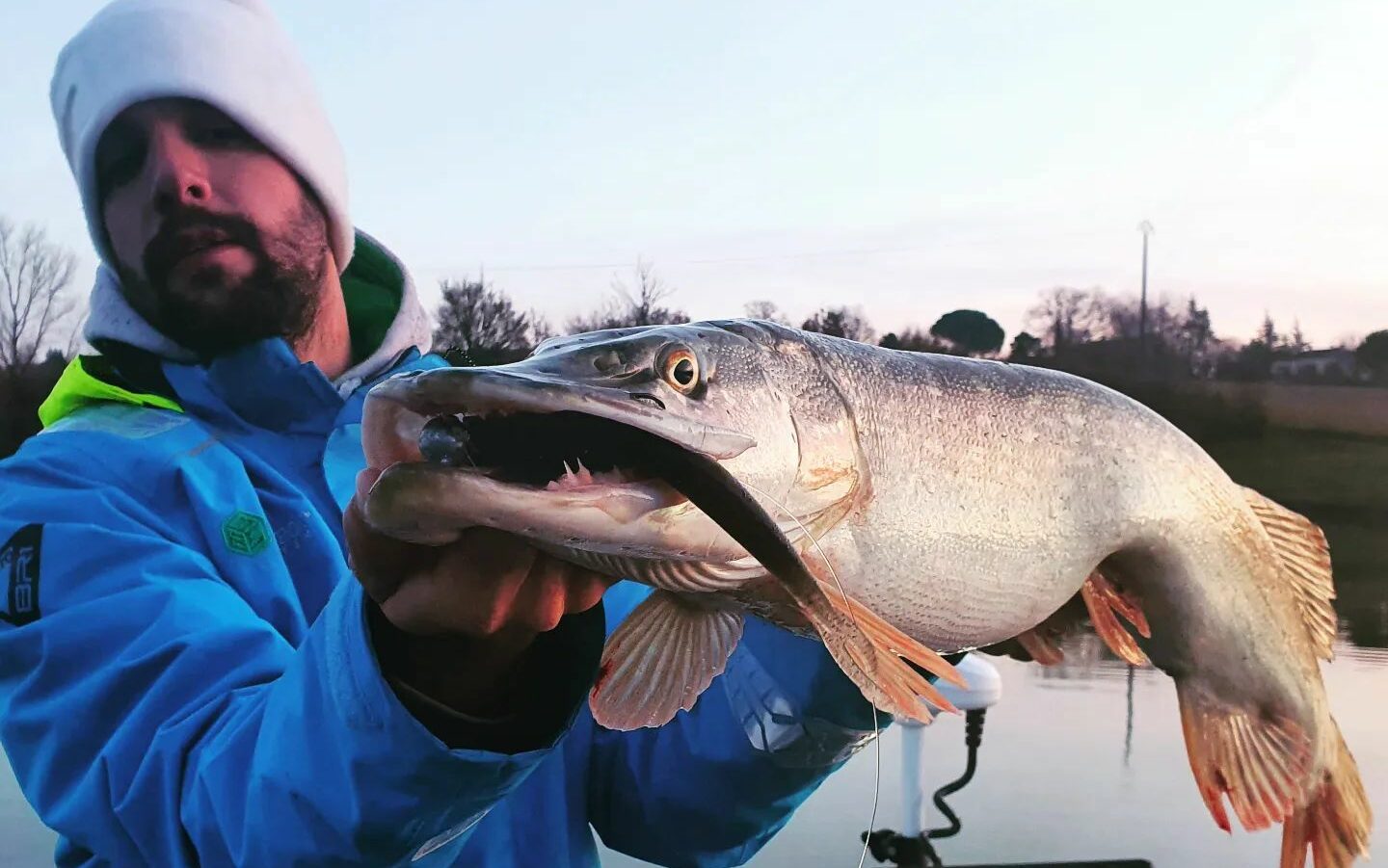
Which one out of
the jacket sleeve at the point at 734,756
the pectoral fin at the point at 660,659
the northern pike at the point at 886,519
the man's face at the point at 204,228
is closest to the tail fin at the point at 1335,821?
the northern pike at the point at 886,519

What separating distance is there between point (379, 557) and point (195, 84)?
74.7 inches

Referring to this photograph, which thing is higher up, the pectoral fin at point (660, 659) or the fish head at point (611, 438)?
the fish head at point (611, 438)

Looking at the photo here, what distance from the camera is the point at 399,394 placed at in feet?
2.67

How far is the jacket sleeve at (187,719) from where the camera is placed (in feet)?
3.55

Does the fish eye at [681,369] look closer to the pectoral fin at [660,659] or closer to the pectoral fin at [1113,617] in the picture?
the pectoral fin at [660,659]

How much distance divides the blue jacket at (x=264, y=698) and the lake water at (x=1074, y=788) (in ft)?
12.8

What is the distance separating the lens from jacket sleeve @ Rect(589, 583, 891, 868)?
147 centimetres

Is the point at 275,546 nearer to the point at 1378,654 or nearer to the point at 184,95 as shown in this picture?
the point at 184,95

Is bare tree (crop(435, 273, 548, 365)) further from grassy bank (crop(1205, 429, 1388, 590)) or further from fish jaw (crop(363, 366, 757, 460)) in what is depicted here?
grassy bank (crop(1205, 429, 1388, 590))

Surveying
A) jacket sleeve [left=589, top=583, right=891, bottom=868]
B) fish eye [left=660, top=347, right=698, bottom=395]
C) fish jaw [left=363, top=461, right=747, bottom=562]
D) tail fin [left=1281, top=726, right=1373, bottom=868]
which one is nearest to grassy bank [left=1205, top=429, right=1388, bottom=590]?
tail fin [left=1281, top=726, right=1373, bottom=868]

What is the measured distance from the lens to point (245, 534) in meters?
1.81

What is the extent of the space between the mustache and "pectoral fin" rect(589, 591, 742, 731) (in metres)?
1.54

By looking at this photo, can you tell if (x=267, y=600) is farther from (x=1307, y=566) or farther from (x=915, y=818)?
(x=915, y=818)

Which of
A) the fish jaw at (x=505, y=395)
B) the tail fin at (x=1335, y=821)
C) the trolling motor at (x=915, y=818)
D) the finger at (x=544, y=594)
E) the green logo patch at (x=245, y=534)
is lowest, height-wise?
the trolling motor at (x=915, y=818)
